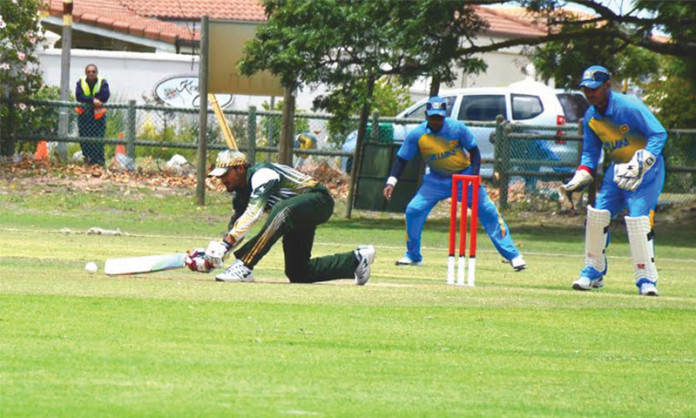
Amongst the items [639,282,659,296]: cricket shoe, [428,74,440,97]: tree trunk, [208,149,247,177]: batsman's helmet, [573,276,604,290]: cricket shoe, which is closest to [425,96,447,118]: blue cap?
[573,276,604,290]: cricket shoe

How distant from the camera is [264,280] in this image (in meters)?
14.4

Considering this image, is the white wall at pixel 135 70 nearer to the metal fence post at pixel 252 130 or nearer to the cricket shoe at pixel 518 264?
the metal fence post at pixel 252 130

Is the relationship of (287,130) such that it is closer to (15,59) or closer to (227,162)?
(15,59)

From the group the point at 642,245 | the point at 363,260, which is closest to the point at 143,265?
the point at 363,260

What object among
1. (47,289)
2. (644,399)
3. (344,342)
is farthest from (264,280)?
(644,399)

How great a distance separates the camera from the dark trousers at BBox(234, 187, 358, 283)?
13.3m

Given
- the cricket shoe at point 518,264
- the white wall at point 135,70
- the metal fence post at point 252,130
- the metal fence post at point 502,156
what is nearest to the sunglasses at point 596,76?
the cricket shoe at point 518,264

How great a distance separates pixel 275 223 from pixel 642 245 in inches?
132

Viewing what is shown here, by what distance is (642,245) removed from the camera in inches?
546

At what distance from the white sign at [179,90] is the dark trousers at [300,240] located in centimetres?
2555

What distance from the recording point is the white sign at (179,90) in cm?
3916

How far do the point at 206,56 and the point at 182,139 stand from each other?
12.8 feet

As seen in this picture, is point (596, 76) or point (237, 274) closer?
point (237, 274)

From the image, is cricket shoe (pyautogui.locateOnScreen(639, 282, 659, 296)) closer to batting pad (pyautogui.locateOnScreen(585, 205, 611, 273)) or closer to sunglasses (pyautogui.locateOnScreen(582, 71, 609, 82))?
batting pad (pyautogui.locateOnScreen(585, 205, 611, 273))
